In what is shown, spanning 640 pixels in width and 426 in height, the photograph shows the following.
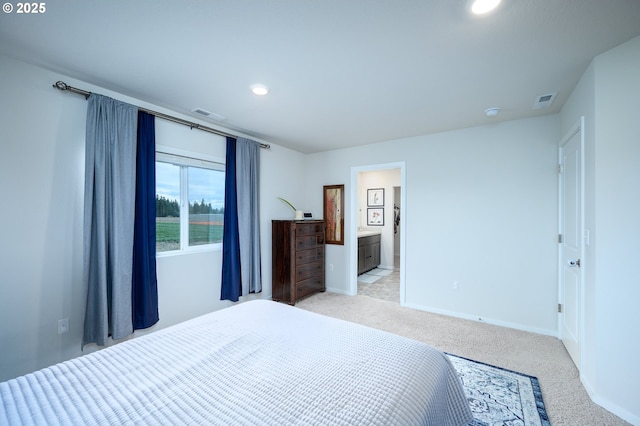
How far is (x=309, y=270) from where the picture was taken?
4.17 metres

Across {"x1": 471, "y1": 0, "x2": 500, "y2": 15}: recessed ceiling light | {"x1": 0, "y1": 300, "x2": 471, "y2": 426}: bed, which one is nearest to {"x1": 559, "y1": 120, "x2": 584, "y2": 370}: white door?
{"x1": 471, "y1": 0, "x2": 500, "y2": 15}: recessed ceiling light

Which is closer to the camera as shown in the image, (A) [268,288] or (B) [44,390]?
(B) [44,390]

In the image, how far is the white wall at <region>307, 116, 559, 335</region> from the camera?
2.94m

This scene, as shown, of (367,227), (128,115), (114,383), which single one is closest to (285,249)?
(128,115)

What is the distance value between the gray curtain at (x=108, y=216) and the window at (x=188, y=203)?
1.48 feet

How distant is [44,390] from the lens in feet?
3.46

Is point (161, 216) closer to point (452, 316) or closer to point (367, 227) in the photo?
point (452, 316)

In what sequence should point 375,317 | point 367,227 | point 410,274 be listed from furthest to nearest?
1. point 367,227
2. point 410,274
3. point 375,317

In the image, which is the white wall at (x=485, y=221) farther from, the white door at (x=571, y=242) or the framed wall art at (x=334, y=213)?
the framed wall art at (x=334, y=213)

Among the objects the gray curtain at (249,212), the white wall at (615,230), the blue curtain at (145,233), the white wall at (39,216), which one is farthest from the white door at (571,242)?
the white wall at (39,216)

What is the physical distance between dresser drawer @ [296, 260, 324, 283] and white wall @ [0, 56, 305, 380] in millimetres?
2443

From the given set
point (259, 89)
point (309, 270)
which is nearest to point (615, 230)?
point (259, 89)

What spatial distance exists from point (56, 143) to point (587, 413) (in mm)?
4444

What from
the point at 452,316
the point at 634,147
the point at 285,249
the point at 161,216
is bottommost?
the point at 452,316
